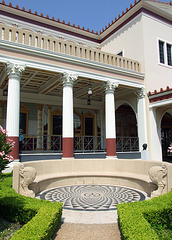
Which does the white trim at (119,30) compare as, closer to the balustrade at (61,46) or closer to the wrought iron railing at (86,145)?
the balustrade at (61,46)

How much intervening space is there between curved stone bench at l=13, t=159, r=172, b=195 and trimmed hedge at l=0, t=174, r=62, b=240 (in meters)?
1.70

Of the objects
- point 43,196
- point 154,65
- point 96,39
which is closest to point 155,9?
point 154,65

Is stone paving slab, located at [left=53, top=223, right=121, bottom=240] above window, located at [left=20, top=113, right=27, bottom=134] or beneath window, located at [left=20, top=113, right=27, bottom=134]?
beneath

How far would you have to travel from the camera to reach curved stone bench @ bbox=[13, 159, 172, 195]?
23.5ft

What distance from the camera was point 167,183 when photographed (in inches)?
226

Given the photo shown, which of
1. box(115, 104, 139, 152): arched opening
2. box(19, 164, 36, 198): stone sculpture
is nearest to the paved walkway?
box(19, 164, 36, 198): stone sculpture

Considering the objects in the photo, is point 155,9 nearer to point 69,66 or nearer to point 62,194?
point 69,66

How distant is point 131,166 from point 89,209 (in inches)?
147

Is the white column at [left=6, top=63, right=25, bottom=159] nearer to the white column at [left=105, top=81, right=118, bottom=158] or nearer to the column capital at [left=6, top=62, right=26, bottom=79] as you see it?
the column capital at [left=6, top=62, right=26, bottom=79]

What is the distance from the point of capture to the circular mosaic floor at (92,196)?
214 inches

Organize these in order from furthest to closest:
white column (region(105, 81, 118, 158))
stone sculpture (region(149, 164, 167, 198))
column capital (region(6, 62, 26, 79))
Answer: white column (region(105, 81, 118, 158)) → column capital (region(6, 62, 26, 79)) → stone sculpture (region(149, 164, 167, 198))

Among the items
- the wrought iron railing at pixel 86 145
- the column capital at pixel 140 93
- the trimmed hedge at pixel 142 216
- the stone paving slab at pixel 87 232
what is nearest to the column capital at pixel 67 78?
the wrought iron railing at pixel 86 145

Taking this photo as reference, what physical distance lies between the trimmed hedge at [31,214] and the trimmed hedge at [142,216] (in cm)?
122

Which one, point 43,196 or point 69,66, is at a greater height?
point 69,66
